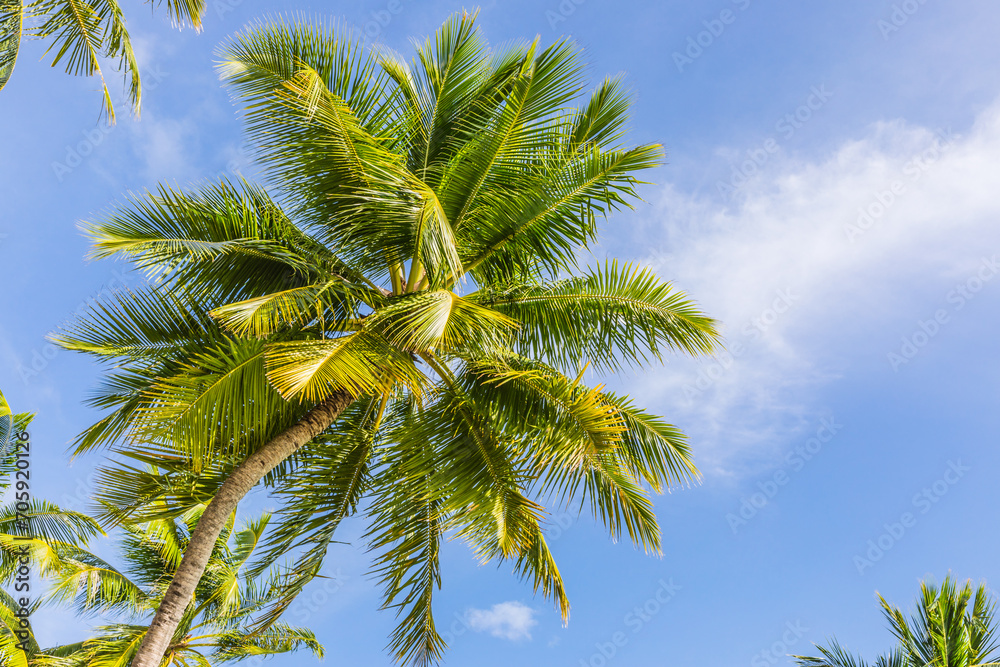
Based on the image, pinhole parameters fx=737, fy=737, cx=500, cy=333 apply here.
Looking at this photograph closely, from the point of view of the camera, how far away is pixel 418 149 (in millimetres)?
9367

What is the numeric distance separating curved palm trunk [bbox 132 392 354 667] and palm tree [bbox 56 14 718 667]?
25 millimetres

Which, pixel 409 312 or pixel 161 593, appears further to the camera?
pixel 161 593

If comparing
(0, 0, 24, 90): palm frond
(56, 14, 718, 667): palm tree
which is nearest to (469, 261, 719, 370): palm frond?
(56, 14, 718, 667): palm tree

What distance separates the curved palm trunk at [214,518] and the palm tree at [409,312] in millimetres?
25

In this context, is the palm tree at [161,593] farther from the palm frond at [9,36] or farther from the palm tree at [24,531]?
the palm frond at [9,36]

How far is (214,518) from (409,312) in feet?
9.58

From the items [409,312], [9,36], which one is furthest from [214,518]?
[9,36]

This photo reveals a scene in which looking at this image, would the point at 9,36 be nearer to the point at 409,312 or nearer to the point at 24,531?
the point at 409,312

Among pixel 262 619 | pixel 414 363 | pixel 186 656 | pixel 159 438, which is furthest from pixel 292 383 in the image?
pixel 186 656

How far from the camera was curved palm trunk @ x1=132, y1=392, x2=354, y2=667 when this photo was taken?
6.84m

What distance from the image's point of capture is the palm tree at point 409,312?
25.6ft

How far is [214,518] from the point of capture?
7539 millimetres

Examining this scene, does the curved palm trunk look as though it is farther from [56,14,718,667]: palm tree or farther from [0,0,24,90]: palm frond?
[0,0,24,90]: palm frond

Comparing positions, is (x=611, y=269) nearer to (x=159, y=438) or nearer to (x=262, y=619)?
(x=159, y=438)
